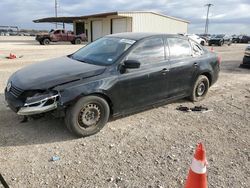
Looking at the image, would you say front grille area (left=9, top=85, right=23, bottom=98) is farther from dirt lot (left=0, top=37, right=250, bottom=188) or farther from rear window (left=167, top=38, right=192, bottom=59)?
rear window (left=167, top=38, right=192, bottom=59)

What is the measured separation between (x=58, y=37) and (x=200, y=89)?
27.1 m

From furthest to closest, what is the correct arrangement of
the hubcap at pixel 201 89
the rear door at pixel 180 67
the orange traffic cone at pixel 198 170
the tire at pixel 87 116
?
the hubcap at pixel 201 89 < the rear door at pixel 180 67 < the tire at pixel 87 116 < the orange traffic cone at pixel 198 170

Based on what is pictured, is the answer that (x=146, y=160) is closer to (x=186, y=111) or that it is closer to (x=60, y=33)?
(x=186, y=111)

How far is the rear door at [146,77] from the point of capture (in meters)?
4.77

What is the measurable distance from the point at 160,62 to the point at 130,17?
26784 mm

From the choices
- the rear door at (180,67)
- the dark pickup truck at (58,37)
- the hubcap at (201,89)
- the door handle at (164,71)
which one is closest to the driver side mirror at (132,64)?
the door handle at (164,71)

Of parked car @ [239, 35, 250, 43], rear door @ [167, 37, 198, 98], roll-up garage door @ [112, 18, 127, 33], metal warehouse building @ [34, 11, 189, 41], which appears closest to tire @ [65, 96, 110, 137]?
rear door @ [167, 37, 198, 98]

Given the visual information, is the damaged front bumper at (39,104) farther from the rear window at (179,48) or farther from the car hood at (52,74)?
the rear window at (179,48)

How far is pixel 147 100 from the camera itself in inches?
203

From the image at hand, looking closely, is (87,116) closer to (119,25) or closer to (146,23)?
(146,23)

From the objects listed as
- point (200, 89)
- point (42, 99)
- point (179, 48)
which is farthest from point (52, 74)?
point (200, 89)

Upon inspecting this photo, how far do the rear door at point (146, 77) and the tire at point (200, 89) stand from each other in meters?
1.11

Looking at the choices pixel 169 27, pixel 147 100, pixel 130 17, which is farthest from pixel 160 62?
pixel 169 27

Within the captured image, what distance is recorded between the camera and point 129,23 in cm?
3131
